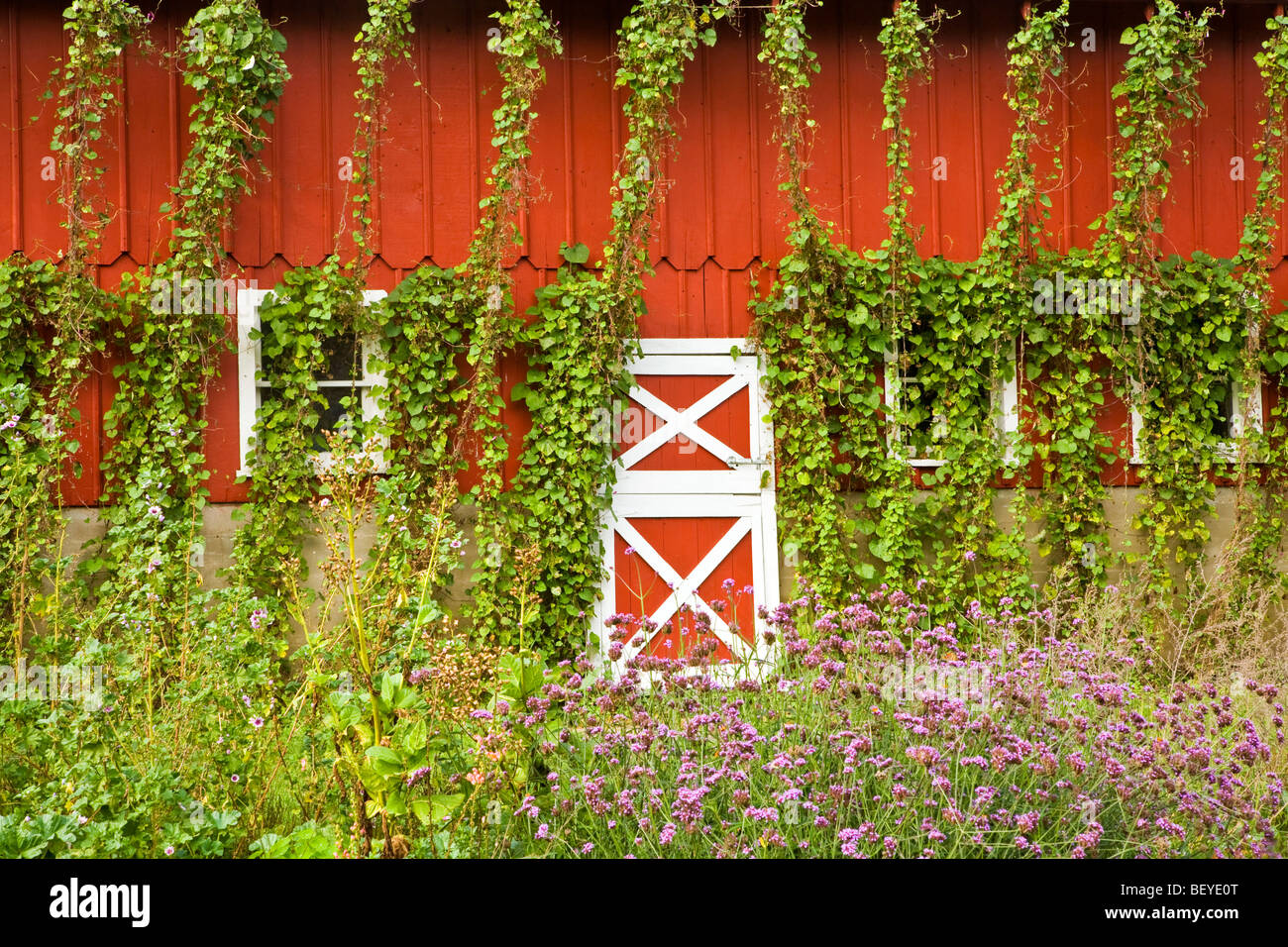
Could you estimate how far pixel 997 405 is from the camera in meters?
7.27

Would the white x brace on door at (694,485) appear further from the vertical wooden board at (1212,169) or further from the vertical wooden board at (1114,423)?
the vertical wooden board at (1212,169)

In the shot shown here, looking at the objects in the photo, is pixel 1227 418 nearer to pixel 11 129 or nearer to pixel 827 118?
pixel 827 118

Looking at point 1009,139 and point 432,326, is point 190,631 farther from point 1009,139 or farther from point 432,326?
point 1009,139

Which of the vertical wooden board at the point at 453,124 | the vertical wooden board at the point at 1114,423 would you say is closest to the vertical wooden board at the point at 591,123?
the vertical wooden board at the point at 453,124

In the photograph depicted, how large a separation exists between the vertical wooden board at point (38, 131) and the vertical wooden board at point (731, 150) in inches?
160

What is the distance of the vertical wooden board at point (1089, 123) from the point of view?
7516mm

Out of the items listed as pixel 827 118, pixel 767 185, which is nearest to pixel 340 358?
pixel 767 185

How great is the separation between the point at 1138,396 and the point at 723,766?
5.22m

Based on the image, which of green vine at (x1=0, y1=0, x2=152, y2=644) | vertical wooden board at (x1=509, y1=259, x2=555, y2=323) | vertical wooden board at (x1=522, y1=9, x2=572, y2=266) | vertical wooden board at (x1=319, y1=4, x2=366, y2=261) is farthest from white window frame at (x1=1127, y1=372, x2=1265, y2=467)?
green vine at (x1=0, y1=0, x2=152, y2=644)

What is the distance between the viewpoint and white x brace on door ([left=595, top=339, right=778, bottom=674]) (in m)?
6.98

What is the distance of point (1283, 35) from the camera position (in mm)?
7301

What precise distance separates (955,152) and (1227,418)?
2660 millimetres

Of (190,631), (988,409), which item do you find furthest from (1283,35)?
(190,631)

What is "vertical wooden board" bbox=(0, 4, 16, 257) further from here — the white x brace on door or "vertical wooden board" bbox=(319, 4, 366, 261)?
the white x brace on door
